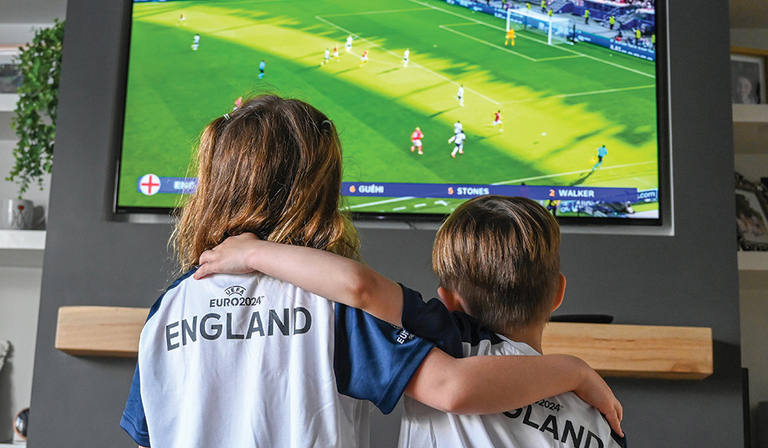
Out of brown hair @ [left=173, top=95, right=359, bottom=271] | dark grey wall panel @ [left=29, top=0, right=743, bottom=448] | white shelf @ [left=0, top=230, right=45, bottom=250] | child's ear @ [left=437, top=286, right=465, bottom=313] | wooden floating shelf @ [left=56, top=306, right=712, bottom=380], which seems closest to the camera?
brown hair @ [left=173, top=95, right=359, bottom=271]

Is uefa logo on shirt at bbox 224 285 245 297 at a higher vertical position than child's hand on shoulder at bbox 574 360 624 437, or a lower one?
higher

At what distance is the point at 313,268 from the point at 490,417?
331 mm

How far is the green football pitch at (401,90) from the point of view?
1.99m

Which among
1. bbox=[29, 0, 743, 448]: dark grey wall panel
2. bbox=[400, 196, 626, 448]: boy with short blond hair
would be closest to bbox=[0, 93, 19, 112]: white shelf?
bbox=[29, 0, 743, 448]: dark grey wall panel

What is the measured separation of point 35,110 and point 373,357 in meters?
2.06

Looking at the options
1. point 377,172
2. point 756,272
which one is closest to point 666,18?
point 756,272

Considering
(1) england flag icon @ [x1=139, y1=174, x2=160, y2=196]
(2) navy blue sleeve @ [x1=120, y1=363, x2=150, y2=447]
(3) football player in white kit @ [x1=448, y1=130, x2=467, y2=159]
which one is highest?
(3) football player in white kit @ [x1=448, y1=130, x2=467, y2=159]

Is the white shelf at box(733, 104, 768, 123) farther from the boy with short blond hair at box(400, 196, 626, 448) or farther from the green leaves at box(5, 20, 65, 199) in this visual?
the green leaves at box(5, 20, 65, 199)

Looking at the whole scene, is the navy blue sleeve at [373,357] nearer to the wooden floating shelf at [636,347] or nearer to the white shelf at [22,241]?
the wooden floating shelf at [636,347]

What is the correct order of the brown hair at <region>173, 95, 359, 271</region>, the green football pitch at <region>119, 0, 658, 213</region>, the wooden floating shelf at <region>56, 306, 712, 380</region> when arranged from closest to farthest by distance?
the brown hair at <region>173, 95, 359, 271</region> < the wooden floating shelf at <region>56, 306, 712, 380</region> < the green football pitch at <region>119, 0, 658, 213</region>

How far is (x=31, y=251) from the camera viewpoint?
234 centimetres

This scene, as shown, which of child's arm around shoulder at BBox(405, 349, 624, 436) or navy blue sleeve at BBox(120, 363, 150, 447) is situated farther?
navy blue sleeve at BBox(120, 363, 150, 447)

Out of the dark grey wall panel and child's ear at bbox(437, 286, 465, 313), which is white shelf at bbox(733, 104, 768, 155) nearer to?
the dark grey wall panel

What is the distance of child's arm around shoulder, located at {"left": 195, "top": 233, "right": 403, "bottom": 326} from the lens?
2.57ft
